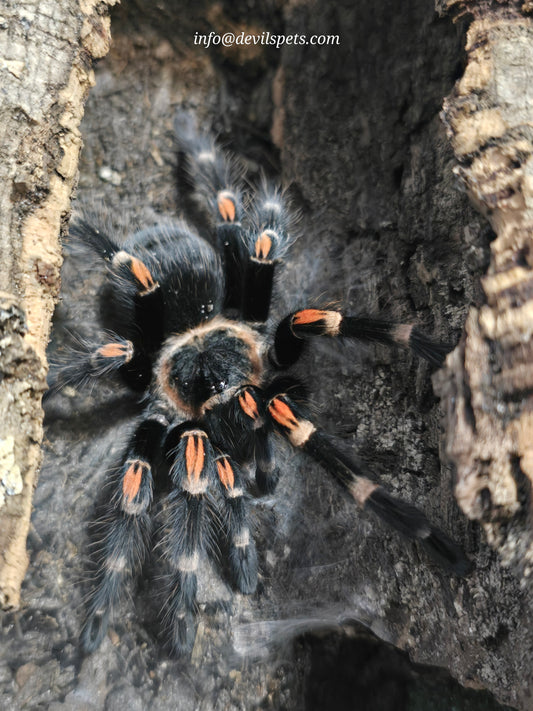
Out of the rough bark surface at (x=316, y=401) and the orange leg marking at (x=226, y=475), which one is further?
the orange leg marking at (x=226, y=475)

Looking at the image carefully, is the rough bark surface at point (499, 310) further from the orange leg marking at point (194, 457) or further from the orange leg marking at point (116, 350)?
the orange leg marking at point (116, 350)

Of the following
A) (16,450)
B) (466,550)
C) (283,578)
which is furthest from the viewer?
(283,578)

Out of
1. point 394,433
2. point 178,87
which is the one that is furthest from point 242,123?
point 394,433

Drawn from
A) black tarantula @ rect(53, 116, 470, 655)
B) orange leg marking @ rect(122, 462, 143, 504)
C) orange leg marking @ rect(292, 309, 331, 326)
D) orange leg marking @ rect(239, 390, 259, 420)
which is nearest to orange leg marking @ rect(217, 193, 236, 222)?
black tarantula @ rect(53, 116, 470, 655)

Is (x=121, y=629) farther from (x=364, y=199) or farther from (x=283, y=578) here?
(x=364, y=199)

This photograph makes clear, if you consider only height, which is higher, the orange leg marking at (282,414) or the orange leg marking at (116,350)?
the orange leg marking at (116,350)

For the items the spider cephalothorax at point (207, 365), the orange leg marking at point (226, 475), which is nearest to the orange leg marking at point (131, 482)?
the orange leg marking at point (226, 475)

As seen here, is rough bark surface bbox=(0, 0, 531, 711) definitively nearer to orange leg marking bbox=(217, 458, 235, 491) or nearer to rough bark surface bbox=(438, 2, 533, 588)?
rough bark surface bbox=(438, 2, 533, 588)
